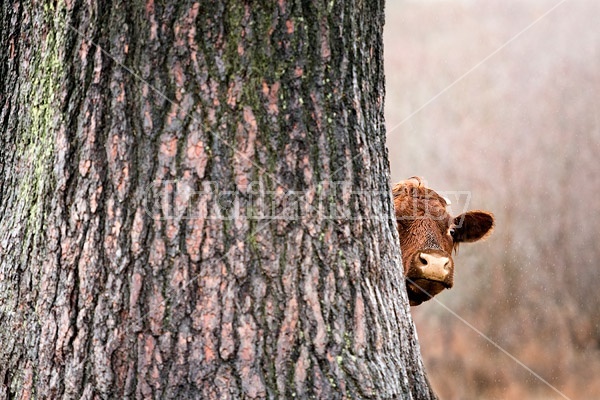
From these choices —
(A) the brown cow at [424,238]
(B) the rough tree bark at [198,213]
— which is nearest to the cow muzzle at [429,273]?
(A) the brown cow at [424,238]

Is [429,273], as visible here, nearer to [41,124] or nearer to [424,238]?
[424,238]

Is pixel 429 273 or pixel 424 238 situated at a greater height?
pixel 424 238

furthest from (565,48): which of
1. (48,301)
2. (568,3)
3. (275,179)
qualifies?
(48,301)

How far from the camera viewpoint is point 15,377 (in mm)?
2219

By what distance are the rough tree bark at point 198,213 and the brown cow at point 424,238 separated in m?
1.61

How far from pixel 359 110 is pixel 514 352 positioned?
652 cm

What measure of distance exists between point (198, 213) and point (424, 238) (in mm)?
2206

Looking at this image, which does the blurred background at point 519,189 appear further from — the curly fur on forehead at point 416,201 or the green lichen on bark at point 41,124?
the green lichen on bark at point 41,124

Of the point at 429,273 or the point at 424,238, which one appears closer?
the point at 429,273

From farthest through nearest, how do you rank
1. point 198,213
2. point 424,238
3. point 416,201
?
1. point 416,201
2. point 424,238
3. point 198,213

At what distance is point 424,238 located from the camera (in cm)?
396

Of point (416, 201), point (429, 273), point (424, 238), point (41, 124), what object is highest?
point (416, 201)

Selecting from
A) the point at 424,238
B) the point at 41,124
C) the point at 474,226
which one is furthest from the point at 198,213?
the point at 474,226

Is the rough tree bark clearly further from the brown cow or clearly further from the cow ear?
the cow ear
